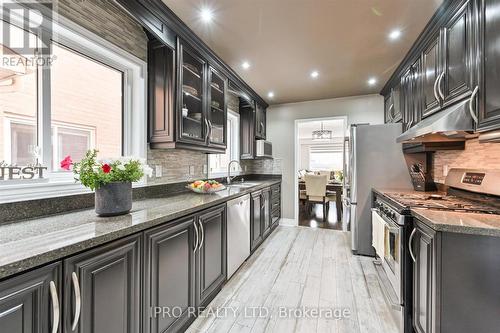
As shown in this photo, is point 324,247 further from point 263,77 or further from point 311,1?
point 311,1

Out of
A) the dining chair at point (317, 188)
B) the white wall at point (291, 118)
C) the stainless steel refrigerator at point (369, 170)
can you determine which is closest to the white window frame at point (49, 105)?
the stainless steel refrigerator at point (369, 170)

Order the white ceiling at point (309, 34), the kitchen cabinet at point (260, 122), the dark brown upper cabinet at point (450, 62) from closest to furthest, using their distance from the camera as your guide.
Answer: the dark brown upper cabinet at point (450, 62), the white ceiling at point (309, 34), the kitchen cabinet at point (260, 122)

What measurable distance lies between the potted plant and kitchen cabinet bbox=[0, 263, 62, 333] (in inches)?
20.3

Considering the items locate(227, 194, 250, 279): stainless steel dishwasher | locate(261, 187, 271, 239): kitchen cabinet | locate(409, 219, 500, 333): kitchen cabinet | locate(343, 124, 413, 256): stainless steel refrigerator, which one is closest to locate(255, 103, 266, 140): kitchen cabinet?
locate(261, 187, 271, 239): kitchen cabinet

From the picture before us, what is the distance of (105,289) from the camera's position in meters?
1.04

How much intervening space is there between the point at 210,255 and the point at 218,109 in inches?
73.0

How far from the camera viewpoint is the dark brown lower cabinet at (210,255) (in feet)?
5.97

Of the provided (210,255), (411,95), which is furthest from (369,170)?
(210,255)

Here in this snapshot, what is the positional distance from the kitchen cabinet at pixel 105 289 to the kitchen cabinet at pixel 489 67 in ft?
7.01

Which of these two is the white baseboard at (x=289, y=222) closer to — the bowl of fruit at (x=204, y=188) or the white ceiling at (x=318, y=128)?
the bowl of fruit at (x=204, y=188)

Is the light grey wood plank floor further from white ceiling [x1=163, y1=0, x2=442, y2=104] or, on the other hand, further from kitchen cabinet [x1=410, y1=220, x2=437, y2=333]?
white ceiling [x1=163, y1=0, x2=442, y2=104]

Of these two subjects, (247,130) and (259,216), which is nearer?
(259,216)

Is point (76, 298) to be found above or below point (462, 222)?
below

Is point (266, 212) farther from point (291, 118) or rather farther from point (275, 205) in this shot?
point (291, 118)
